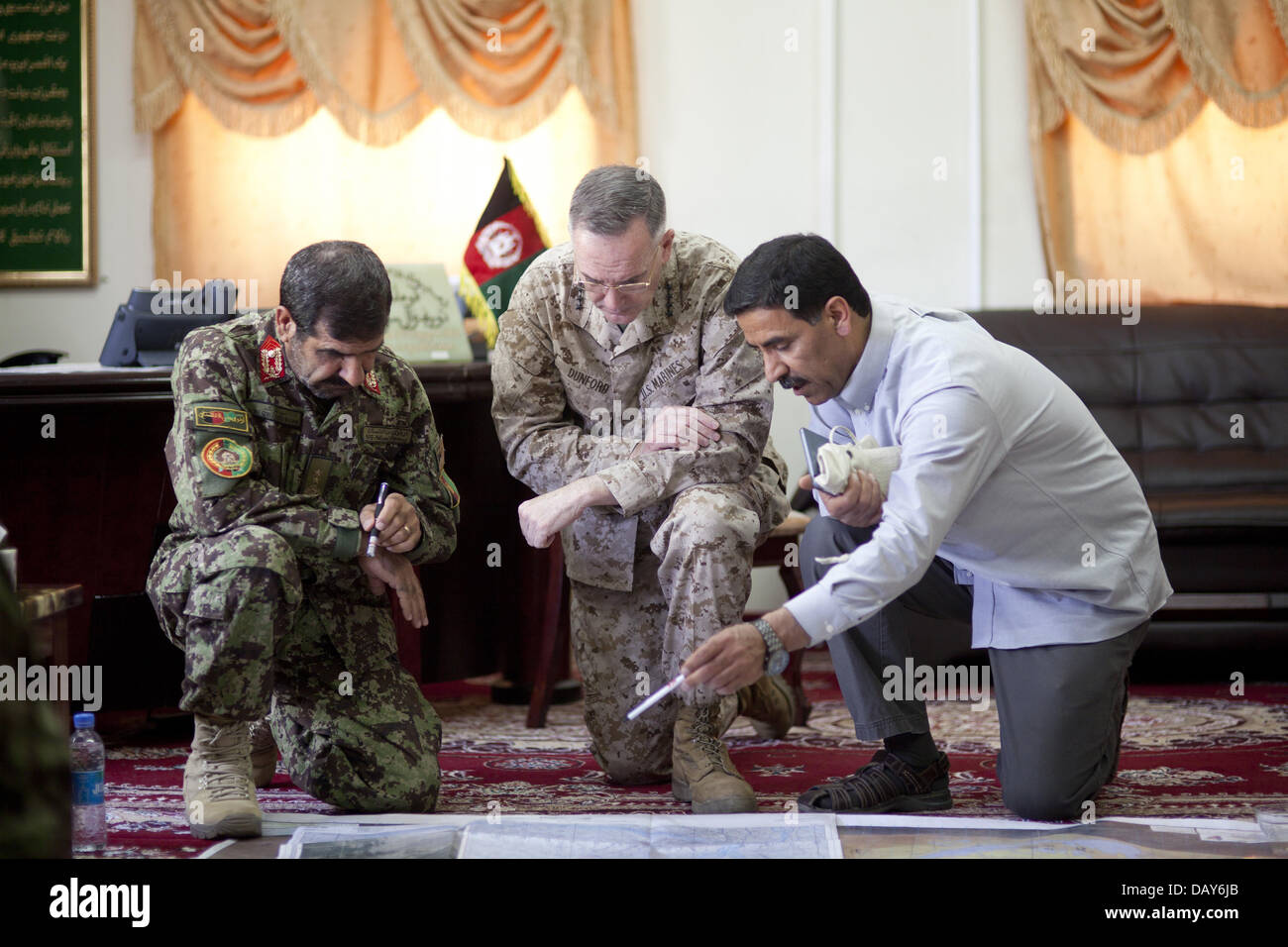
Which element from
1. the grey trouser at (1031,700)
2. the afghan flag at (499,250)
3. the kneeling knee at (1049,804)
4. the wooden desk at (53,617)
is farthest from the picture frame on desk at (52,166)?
the kneeling knee at (1049,804)

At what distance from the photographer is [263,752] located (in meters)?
2.54

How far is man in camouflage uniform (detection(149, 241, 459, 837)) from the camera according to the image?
83.9 inches

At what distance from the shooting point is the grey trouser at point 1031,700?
2150 millimetres

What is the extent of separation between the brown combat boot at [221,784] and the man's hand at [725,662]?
29.2 inches

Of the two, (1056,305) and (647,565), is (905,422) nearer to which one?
(647,565)

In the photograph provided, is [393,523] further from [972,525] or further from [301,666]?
[972,525]

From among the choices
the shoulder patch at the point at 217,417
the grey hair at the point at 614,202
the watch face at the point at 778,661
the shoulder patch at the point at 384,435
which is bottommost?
the watch face at the point at 778,661

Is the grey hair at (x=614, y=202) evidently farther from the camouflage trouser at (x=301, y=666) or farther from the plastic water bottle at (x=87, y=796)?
the plastic water bottle at (x=87, y=796)

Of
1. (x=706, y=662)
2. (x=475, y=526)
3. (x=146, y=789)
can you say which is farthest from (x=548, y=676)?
(x=706, y=662)

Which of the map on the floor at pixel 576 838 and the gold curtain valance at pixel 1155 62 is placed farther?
the gold curtain valance at pixel 1155 62

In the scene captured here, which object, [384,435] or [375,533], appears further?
[384,435]

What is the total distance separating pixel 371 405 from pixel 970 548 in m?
1.08

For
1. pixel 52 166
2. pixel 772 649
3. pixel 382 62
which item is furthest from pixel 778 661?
pixel 52 166

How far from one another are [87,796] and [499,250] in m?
2.02
